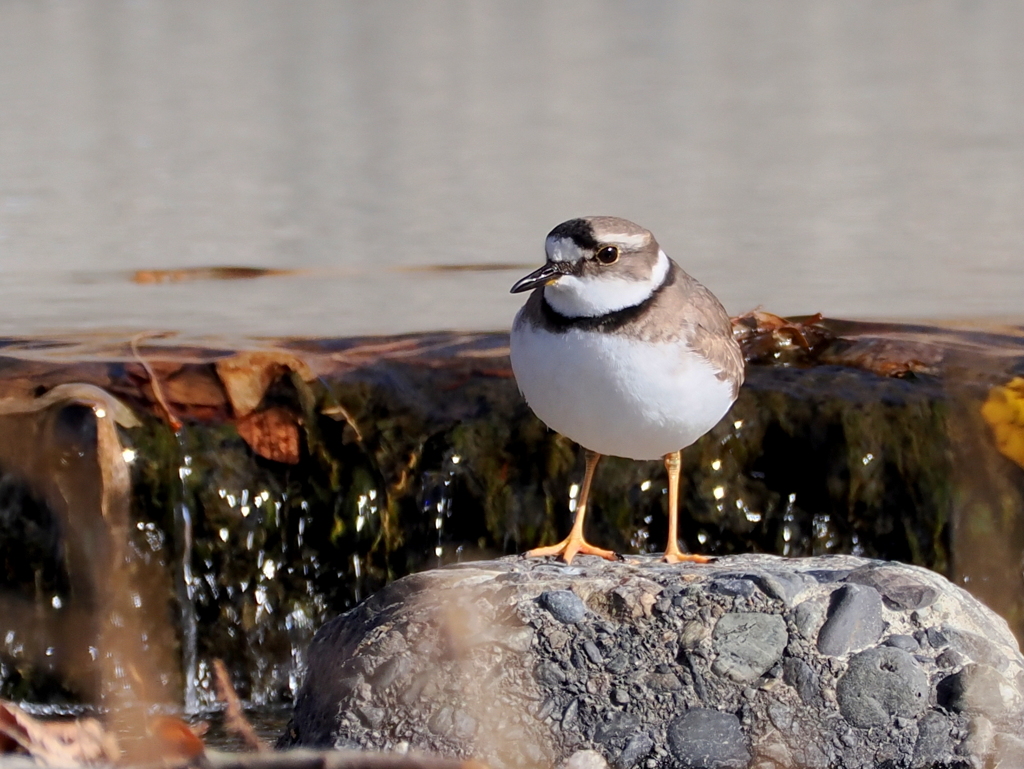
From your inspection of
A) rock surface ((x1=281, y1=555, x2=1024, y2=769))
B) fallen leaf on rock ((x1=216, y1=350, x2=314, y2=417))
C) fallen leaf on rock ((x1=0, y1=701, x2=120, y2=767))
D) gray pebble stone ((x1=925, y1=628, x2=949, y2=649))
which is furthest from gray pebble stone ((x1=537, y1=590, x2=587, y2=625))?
fallen leaf on rock ((x1=216, y1=350, x2=314, y2=417))

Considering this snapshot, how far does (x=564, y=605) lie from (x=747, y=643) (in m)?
0.59

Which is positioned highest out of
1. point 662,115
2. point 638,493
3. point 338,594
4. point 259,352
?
point 662,115

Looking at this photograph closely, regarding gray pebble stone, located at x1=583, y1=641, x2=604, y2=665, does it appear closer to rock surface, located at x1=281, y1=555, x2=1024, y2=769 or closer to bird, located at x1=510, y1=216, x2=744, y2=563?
rock surface, located at x1=281, y1=555, x2=1024, y2=769

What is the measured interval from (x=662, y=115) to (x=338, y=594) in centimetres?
1072

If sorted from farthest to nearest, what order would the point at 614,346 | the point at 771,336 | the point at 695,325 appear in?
the point at 771,336, the point at 695,325, the point at 614,346

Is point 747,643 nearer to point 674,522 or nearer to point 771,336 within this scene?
point 674,522

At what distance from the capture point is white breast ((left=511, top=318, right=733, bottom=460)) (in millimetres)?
4906

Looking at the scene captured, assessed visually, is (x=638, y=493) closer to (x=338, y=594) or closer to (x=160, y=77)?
(x=338, y=594)

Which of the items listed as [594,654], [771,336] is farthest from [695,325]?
[771,336]

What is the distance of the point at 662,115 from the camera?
53.2 ft

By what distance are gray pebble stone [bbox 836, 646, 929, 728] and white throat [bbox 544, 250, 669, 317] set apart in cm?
142

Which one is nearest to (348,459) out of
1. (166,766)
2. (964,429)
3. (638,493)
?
(638,493)

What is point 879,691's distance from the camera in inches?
179

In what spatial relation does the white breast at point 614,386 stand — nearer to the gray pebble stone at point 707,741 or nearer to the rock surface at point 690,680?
the rock surface at point 690,680
